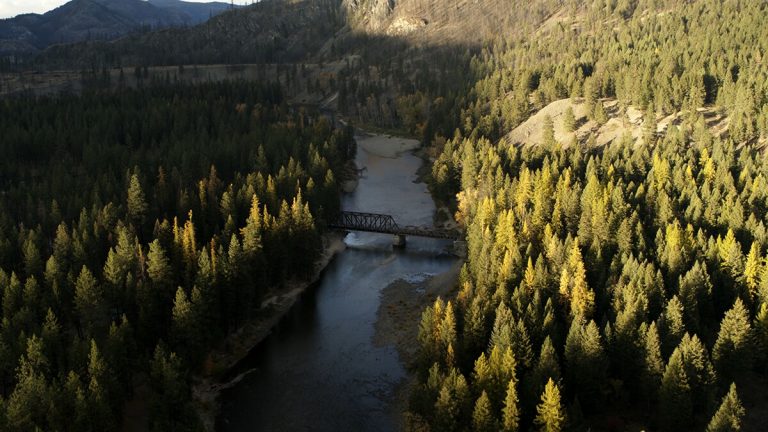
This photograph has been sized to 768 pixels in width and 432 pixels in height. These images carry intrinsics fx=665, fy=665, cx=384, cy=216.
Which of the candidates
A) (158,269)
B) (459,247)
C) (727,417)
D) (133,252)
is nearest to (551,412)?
(727,417)

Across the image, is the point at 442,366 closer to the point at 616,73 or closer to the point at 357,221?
the point at 357,221

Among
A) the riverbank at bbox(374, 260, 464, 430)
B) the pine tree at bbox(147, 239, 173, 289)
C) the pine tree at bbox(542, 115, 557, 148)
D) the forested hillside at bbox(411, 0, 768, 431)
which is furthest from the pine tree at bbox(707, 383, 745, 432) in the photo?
the pine tree at bbox(542, 115, 557, 148)

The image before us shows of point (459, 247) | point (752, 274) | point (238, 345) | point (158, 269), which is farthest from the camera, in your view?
point (459, 247)

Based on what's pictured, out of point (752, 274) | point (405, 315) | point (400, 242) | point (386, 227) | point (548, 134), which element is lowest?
point (405, 315)

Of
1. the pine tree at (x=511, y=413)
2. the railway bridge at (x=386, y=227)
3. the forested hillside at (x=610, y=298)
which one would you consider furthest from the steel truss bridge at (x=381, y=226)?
the pine tree at (x=511, y=413)

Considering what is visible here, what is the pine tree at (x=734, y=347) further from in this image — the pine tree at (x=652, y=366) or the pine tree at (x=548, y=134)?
the pine tree at (x=548, y=134)

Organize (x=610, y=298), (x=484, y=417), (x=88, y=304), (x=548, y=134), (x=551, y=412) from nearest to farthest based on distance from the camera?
(x=551, y=412), (x=484, y=417), (x=88, y=304), (x=610, y=298), (x=548, y=134)

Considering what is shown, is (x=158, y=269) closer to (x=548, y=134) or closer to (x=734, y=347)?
(x=734, y=347)
